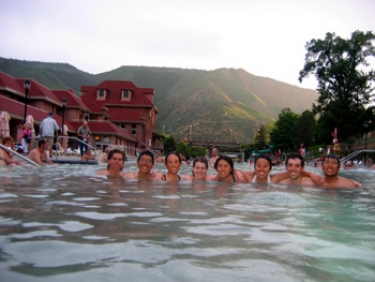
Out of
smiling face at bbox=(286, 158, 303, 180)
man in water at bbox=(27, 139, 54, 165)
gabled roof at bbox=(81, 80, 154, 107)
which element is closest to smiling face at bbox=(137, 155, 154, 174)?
smiling face at bbox=(286, 158, 303, 180)

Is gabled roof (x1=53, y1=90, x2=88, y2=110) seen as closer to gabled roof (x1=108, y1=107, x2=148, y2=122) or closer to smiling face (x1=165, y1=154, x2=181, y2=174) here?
gabled roof (x1=108, y1=107, x2=148, y2=122)

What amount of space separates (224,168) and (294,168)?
1342 mm

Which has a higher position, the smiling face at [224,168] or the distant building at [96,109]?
the distant building at [96,109]

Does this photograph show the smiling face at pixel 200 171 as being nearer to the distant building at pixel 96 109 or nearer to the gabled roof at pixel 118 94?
the distant building at pixel 96 109

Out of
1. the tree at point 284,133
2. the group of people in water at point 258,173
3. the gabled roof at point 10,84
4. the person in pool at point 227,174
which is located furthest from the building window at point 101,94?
the person in pool at point 227,174

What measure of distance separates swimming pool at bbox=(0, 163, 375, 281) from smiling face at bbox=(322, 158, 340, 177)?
2.80m

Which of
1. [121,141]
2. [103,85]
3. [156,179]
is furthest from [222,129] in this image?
[156,179]

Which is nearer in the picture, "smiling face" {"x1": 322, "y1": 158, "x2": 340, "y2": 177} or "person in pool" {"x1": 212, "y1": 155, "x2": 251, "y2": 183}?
"smiling face" {"x1": 322, "y1": 158, "x2": 340, "y2": 177}

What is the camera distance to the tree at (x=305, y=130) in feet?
232

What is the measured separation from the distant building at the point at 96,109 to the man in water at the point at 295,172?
18.2 m

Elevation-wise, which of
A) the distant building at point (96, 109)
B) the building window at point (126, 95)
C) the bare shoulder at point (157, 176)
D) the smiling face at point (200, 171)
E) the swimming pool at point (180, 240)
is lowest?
the swimming pool at point (180, 240)

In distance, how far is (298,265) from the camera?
7.45 feet

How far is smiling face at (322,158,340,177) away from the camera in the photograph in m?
7.82

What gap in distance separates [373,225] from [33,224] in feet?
9.55
